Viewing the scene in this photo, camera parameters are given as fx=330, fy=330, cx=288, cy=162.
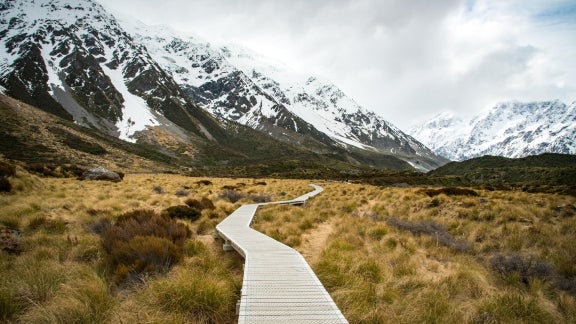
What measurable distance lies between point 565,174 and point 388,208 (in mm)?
59683

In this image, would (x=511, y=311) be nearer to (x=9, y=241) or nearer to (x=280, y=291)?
(x=280, y=291)

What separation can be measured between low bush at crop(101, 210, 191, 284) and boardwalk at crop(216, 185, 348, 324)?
1774mm

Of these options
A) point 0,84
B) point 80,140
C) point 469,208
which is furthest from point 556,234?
point 0,84

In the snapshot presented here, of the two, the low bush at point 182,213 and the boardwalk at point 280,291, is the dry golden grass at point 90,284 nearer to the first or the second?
the boardwalk at point 280,291

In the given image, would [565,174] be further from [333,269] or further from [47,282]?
[47,282]

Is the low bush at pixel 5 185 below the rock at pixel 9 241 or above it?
below

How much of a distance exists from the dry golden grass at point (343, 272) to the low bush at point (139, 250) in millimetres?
292

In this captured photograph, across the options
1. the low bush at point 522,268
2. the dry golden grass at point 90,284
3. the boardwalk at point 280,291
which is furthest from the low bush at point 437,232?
the dry golden grass at point 90,284

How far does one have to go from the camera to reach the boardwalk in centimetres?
482

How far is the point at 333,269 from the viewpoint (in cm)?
737

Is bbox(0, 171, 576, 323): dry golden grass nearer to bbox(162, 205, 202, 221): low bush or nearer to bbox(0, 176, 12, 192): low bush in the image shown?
bbox(0, 176, 12, 192): low bush

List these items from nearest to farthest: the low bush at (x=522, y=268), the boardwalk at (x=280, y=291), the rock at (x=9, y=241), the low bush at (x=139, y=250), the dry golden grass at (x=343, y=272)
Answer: the boardwalk at (x=280, y=291) → the dry golden grass at (x=343, y=272) → the low bush at (x=139, y=250) → the low bush at (x=522, y=268) → the rock at (x=9, y=241)

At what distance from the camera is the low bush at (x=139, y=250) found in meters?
6.94

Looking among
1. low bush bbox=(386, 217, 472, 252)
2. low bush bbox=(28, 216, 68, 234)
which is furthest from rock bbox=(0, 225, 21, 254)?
Result: low bush bbox=(386, 217, 472, 252)
